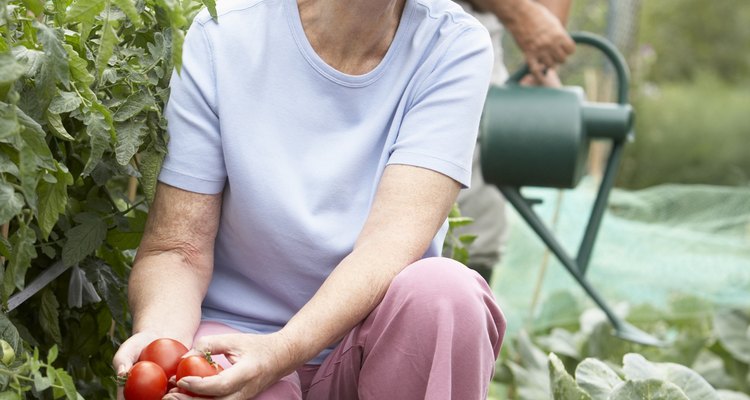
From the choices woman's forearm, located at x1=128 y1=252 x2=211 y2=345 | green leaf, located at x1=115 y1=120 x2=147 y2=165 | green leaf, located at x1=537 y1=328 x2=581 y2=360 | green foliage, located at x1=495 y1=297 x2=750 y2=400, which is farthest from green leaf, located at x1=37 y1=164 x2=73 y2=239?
green leaf, located at x1=537 y1=328 x2=581 y2=360

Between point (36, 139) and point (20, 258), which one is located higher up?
point (36, 139)

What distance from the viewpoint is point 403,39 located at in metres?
1.82

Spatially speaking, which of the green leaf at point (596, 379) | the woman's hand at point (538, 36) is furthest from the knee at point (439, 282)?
the woman's hand at point (538, 36)

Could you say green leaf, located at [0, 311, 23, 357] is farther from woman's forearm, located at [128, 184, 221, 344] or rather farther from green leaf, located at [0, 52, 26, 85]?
green leaf, located at [0, 52, 26, 85]

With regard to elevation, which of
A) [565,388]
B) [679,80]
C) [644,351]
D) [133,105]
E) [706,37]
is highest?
[133,105]

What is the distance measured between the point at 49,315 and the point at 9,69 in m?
0.54

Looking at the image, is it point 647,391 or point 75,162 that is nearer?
point 75,162

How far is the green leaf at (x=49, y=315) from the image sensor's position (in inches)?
67.6

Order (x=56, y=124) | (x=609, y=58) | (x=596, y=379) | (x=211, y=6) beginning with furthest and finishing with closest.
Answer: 1. (x=609, y=58)
2. (x=596, y=379)
3. (x=211, y=6)
4. (x=56, y=124)

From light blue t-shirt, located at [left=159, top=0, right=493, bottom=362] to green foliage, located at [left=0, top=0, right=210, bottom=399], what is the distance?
8 cm

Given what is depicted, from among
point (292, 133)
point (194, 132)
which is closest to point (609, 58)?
point (292, 133)

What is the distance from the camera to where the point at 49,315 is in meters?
1.72

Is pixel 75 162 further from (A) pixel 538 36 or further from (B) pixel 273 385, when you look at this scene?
(A) pixel 538 36

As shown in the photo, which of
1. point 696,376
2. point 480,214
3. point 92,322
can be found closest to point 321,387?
point 92,322
